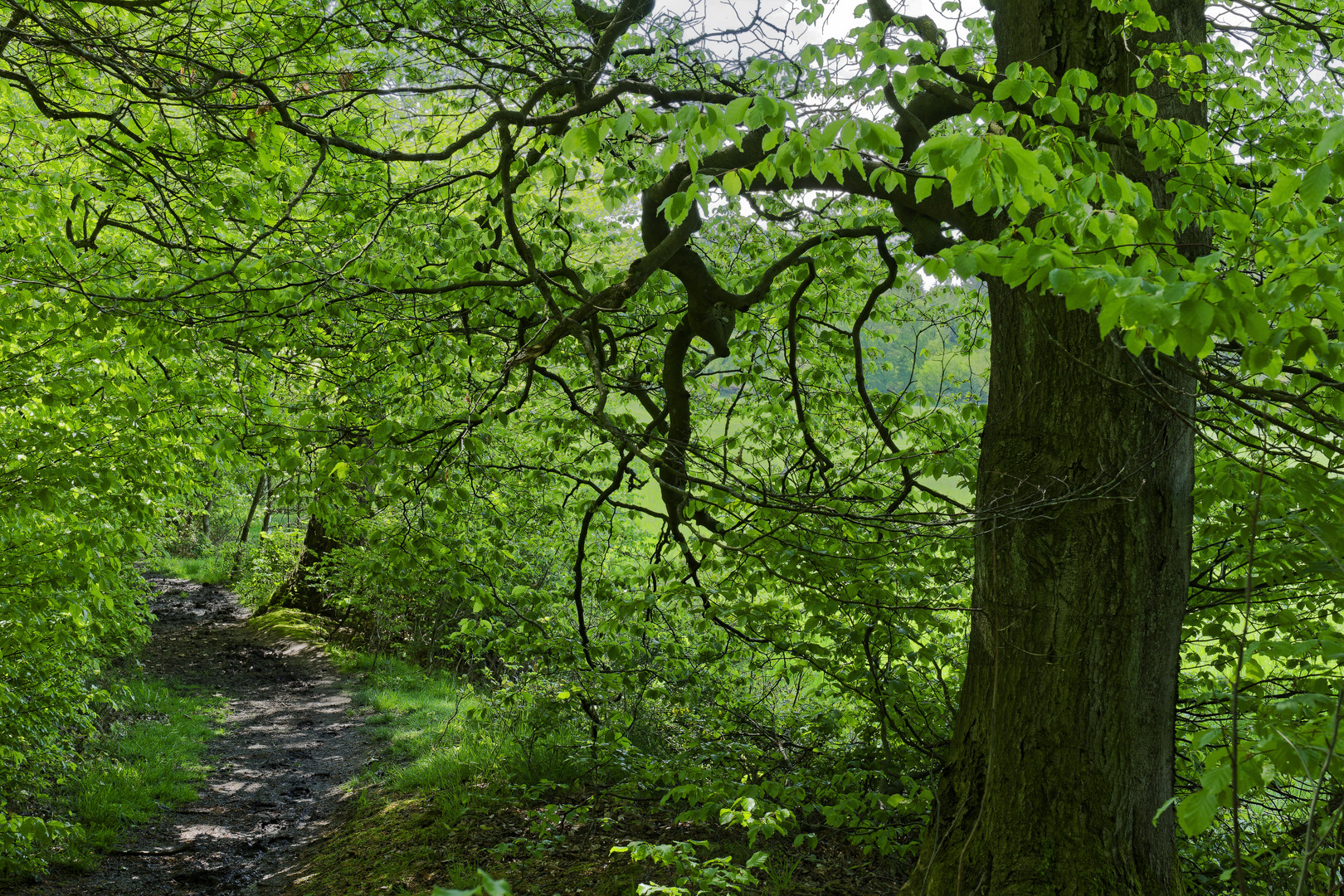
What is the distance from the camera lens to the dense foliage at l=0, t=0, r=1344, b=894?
2707 millimetres

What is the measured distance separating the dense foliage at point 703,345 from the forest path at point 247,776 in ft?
3.17

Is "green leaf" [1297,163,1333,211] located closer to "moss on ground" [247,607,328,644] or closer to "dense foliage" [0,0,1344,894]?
"dense foliage" [0,0,1344,894]

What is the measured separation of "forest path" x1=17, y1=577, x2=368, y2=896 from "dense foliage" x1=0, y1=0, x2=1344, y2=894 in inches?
38.0

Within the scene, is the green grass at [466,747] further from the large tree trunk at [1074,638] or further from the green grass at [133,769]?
the large tree trunk at [1074,638]

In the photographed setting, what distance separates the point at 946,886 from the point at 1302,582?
8.18 feet

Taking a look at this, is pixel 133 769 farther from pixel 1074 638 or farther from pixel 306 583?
pixel 306 583

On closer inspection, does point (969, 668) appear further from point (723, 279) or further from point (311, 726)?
point (311, 726)

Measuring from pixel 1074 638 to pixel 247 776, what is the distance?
8891 mm

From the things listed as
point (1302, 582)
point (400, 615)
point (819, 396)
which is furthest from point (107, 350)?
point (400, 615)

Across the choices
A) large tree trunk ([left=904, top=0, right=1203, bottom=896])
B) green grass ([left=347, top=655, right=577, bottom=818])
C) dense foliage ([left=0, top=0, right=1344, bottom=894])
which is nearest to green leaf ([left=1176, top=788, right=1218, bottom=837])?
dense foliage ([left=0, top=0, right=1344, bottom=894])

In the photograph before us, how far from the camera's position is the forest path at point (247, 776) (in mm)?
6270

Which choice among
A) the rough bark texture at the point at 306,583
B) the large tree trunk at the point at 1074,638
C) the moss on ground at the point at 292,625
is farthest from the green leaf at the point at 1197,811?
the rough bark texture at the point at 306,583

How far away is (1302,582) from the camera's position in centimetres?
414

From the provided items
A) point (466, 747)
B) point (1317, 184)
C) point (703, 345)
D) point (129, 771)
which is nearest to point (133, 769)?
point (129, 771)
